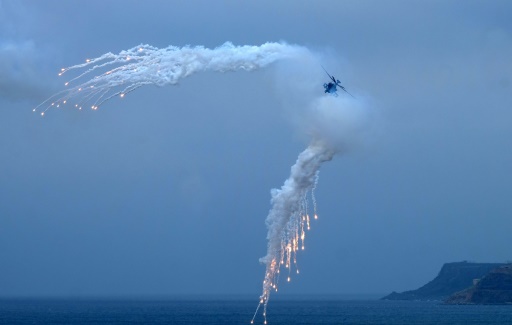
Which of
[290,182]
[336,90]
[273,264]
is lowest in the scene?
[273,264]

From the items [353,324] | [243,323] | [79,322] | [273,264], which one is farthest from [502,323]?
[273,264]

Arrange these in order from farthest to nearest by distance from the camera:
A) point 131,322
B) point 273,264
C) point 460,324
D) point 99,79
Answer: point 131,322 → point 460,324 → point 273,264 → point 99,79

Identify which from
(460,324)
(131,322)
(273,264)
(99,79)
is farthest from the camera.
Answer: (131,322)

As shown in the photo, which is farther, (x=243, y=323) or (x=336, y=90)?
(x=243, y=323)

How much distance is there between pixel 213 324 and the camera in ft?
597

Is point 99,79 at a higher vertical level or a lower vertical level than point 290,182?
higher

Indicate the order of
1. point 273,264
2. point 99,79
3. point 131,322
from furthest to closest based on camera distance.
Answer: point 131,322, point 273,264, point 99,79

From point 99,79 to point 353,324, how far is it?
400 feet

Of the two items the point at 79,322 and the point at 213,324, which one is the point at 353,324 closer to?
the point at 213,324

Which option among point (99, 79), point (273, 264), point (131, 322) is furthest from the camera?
point (131, 322)

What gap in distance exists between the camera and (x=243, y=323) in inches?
7156

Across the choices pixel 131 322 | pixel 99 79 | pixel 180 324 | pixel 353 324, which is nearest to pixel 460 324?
pixel 353 324

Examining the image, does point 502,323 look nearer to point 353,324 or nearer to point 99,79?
point 353,324

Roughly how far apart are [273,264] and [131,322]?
123 m
